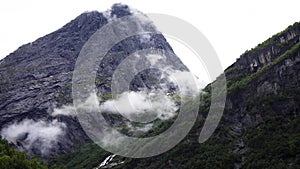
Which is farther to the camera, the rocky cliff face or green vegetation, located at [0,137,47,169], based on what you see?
the rocky cliff face

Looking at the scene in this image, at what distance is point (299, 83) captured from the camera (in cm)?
14038

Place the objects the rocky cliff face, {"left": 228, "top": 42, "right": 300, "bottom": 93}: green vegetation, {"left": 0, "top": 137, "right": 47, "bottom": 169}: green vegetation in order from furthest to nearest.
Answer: {"left": 228, "top": 42, "right": 300, "bottom": 93}: green vegetation, the rocky cliff face, {"left": 0, "top": 137, "right": 47, "bottom": 169}: green vegetation

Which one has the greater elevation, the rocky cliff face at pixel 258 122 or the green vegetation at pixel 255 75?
the green vegetation at pixel 255 75

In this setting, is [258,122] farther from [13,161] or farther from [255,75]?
[13,161]

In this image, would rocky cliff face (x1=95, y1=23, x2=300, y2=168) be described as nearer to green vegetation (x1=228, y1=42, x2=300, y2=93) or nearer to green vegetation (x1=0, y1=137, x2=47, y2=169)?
green vegetation (x1=228, y1=42, x2=300, y2=93)

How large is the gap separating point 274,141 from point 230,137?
21566 millimetres

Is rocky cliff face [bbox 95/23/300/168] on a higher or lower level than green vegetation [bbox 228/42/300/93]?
lower

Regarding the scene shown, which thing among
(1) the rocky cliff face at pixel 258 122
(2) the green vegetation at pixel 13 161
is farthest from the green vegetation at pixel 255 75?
(2) the green vegetation at pixel 13 161

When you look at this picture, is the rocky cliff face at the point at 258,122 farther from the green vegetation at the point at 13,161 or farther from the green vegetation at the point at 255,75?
the green vegetation at the point at 13,161

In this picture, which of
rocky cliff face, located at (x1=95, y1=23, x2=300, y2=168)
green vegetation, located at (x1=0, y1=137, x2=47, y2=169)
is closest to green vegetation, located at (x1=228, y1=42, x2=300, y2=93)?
rocky cliff face, located at (x1=95, y1=23, x2=300, y2=168)

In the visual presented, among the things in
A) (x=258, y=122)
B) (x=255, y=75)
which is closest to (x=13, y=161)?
(x=258, y=122)

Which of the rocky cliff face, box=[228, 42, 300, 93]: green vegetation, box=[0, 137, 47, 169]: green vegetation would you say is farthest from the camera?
box=[228, 42, 300, 93]: green vegetation

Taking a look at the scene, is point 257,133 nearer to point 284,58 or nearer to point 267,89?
point 267,89

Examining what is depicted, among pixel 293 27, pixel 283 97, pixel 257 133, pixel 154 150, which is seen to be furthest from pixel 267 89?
pixel 154 150
